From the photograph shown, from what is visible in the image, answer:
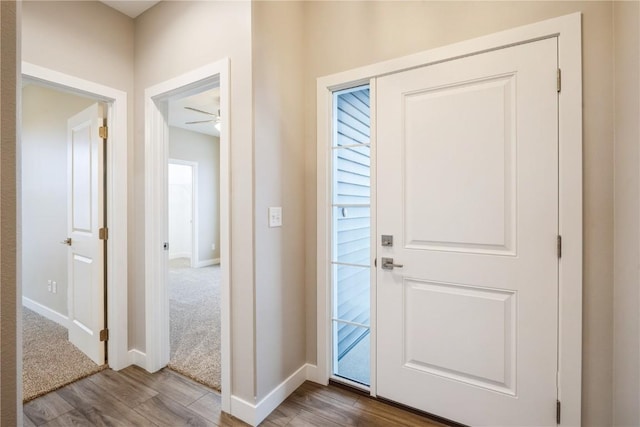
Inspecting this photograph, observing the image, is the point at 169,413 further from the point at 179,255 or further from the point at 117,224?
the point at 179,255

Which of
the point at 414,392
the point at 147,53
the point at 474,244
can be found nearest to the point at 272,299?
the point at 414,392

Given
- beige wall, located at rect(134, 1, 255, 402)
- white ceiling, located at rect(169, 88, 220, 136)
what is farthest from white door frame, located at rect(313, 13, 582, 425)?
white ceiling, located at rect(169, 88, 220, 136)

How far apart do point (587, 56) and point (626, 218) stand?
748mm

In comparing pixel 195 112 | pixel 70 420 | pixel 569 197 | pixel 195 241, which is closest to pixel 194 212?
pixel 195 241

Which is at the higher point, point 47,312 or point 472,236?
point 472,236

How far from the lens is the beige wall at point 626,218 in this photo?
3.74 ft

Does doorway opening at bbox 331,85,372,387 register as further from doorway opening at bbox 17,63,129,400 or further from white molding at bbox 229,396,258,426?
doorway opening at bbox 17,63,129,400

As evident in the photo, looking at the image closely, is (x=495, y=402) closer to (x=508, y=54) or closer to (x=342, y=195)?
(x=342, y=195)

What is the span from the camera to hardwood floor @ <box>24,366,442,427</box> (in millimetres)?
1668

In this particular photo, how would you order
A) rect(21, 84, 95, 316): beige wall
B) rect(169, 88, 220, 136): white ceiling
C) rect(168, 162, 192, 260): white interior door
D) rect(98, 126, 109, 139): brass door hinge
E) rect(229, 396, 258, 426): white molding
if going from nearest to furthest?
rect(229, 396, 258, 426): white molding < rect(98, 126, 109, 139): brass door hinge < rect(21, 84, 95, 316): beige wall < rect(169, 88, 220, 136): white ceiling < rect(168, 162, 192, 260): white interior door

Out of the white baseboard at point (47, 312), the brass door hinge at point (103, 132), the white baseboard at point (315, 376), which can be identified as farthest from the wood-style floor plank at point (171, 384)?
the brass door hinge at point (103, 132)

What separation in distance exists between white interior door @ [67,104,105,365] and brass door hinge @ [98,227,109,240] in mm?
25

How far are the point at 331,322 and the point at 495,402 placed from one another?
0.99m

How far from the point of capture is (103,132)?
2242mm
